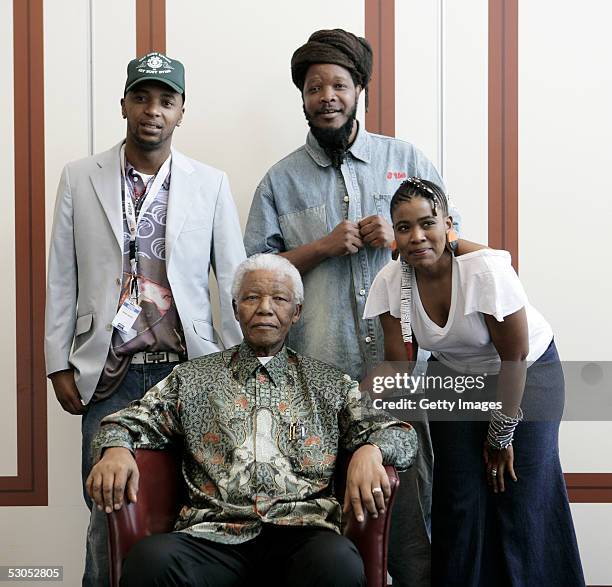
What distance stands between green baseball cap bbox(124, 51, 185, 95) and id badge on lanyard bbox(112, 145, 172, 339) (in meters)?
0.23

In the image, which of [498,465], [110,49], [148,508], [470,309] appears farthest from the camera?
[110,49]

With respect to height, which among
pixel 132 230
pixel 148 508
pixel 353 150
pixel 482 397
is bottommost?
pixel 148 508

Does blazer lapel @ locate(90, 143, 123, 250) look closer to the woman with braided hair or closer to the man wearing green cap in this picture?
the man wearing green cap

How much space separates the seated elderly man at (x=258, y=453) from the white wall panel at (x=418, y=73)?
1.12 m

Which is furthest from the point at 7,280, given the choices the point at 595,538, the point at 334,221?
the point at 595,538

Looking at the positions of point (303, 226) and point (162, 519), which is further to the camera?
point (303, 226)

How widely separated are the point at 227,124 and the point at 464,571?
5.90 feet

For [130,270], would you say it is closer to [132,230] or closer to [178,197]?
[132,230]

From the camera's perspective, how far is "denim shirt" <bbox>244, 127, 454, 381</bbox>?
110 inches

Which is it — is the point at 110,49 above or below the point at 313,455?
above

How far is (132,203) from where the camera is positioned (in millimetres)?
2701

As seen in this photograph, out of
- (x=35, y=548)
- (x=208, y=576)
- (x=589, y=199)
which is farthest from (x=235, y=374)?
(x=589, y=199)

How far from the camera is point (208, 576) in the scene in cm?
206

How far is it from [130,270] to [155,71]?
2.01ft
